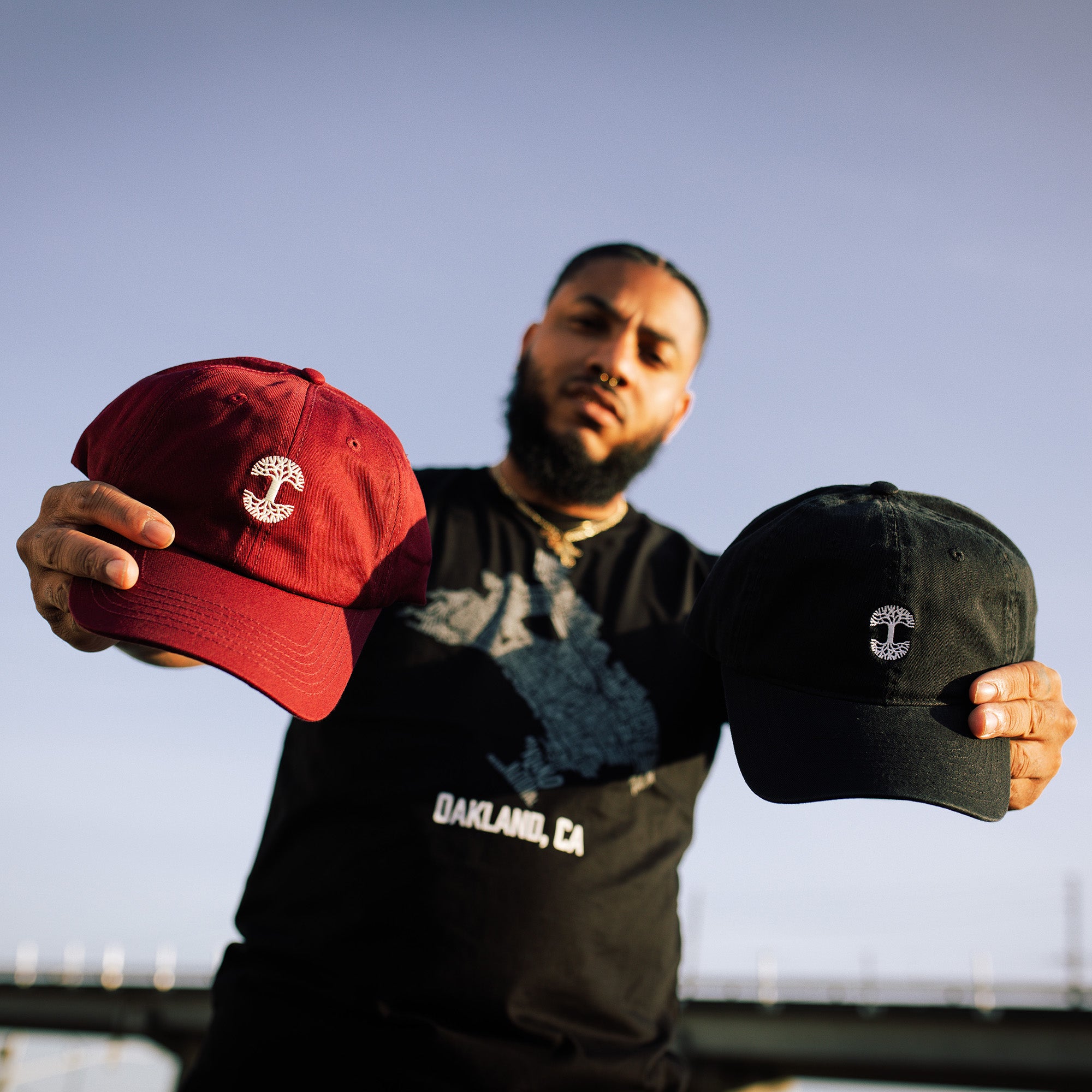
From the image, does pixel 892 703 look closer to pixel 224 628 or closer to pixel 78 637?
pixel 224 628

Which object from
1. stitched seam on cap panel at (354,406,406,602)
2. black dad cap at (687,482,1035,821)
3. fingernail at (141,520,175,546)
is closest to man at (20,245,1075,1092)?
fingernail at (141,520,175,546)

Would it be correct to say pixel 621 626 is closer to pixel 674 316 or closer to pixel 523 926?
pixel 523 926

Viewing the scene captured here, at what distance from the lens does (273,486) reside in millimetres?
2168

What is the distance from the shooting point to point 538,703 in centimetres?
287

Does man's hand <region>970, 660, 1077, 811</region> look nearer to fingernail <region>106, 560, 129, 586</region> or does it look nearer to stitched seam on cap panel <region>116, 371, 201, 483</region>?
fingernail <region>106, 560, 129, 586</region>

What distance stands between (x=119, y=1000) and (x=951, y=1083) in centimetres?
2420

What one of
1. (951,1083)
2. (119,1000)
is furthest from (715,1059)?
(119,1000)

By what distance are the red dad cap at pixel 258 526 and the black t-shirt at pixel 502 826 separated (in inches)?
21.6

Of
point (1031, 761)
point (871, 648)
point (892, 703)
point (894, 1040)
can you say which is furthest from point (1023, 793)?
point (894, 1040)

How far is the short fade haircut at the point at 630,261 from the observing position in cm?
381

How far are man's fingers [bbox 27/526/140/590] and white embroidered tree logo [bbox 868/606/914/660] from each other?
5.48 ft

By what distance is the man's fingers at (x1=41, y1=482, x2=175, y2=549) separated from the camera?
2035mm

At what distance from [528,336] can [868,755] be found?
254cm

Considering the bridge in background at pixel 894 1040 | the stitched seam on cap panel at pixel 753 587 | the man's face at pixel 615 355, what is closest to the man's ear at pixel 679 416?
the man's face at pixel 615 355
